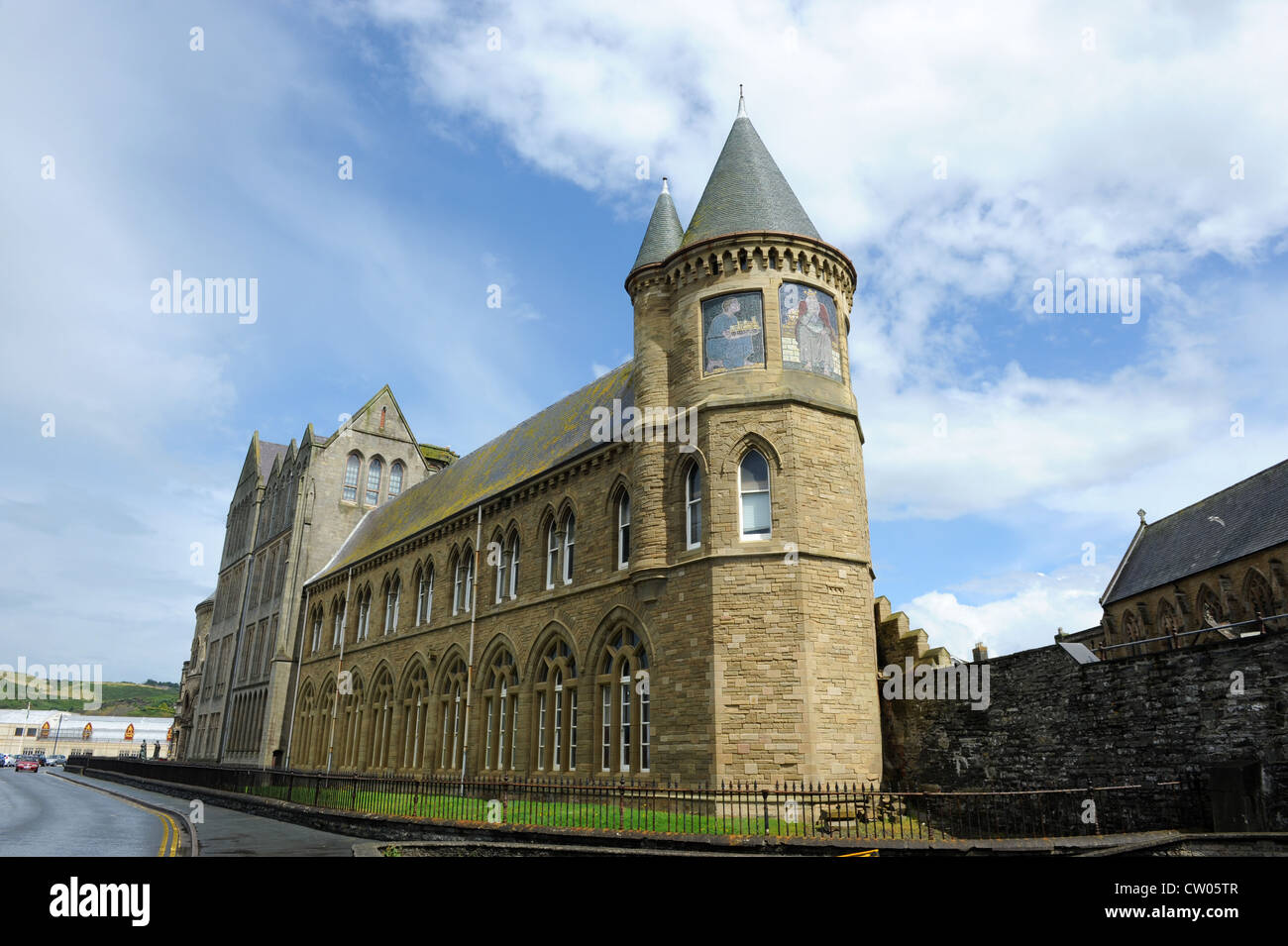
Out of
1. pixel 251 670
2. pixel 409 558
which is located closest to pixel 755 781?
pixel 409 558

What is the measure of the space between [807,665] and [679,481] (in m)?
5.22

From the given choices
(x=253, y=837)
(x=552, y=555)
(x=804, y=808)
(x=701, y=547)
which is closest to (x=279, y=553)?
(x=552, y=555)

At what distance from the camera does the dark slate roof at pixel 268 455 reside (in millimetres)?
54188

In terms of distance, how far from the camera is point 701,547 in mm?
18625

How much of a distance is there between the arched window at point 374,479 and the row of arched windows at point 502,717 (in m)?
10.9

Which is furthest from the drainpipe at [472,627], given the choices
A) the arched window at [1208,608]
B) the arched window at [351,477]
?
the arched window at [1208,608]

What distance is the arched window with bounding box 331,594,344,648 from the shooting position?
3879 cm

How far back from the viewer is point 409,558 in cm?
3353

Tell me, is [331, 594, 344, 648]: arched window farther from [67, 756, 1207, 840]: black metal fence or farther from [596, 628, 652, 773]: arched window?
[596, 628, 652, 773]: arched window

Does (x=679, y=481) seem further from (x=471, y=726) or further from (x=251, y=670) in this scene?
(x=251, y=670)

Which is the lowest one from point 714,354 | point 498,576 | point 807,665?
point 807,665

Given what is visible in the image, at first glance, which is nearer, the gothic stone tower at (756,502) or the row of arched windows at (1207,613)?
the gothic stone tower at (756,502)

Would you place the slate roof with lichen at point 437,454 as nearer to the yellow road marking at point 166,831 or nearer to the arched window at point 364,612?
the arched window at point 364,612
